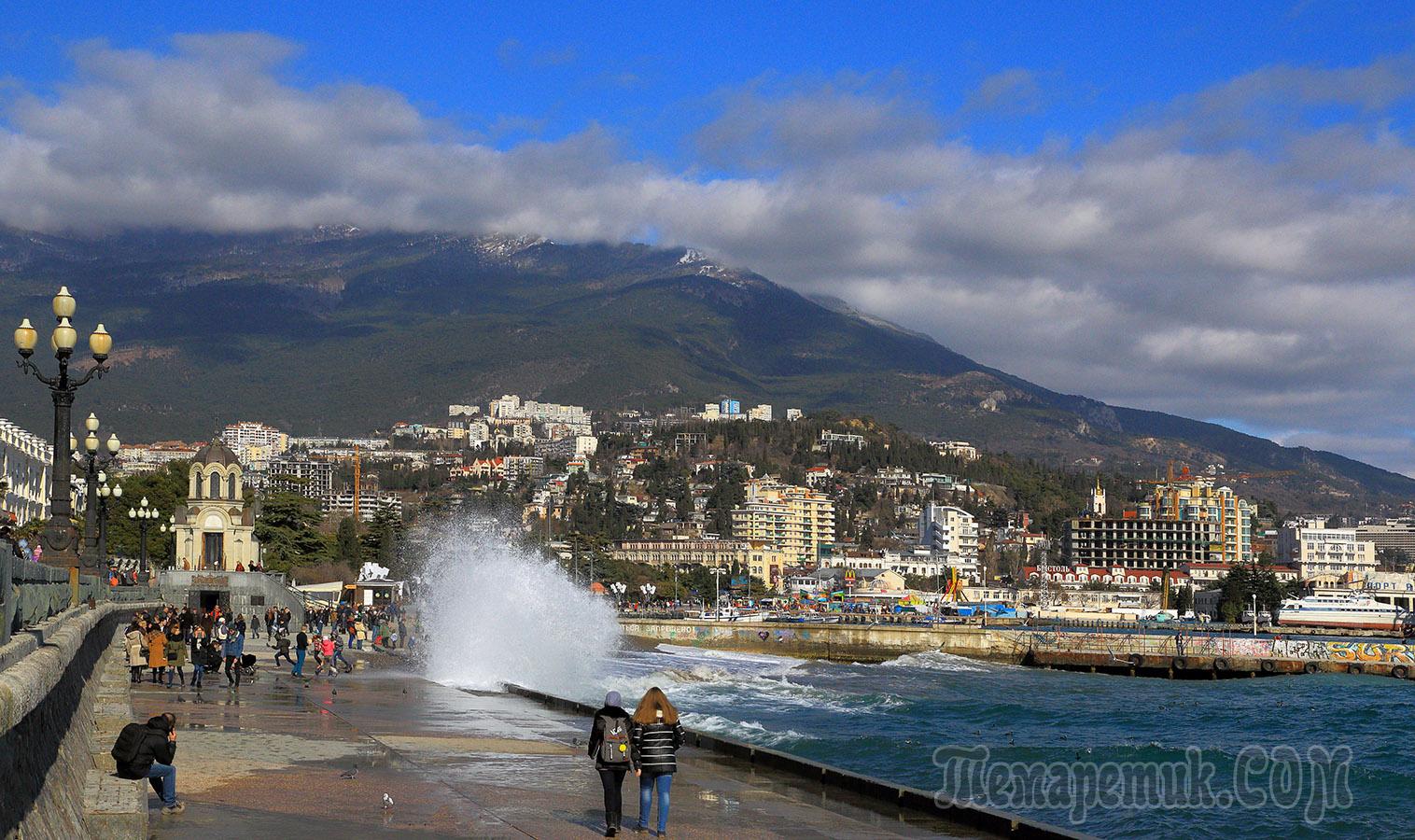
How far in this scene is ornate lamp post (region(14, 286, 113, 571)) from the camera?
18.7 metres

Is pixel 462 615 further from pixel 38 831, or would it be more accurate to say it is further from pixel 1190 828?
pixel 38 831

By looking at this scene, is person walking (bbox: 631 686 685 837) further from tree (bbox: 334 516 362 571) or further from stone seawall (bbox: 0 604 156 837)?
tree (bbox: 334 516 362 571)

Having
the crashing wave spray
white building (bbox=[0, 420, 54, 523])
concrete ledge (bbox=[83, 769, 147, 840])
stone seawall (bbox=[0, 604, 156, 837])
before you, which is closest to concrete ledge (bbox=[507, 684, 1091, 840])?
concrete ledge (bbox=[83, 769, 147, 840])

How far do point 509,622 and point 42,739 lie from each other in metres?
34.3

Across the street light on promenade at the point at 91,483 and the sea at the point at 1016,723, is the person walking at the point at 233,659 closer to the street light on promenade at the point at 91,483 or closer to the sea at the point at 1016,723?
the street light on promenade at the point at 91,483

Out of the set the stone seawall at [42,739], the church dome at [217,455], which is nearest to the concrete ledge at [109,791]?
the stone seawall at [42,739]

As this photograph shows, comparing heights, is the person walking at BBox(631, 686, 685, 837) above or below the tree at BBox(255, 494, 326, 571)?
below

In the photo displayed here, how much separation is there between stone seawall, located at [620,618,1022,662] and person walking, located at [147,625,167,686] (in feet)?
208

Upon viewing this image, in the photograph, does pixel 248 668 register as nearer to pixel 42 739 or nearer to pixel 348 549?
pixel 42 739

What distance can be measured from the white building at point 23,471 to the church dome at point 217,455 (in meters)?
15.1

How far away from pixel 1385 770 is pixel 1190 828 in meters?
11.9

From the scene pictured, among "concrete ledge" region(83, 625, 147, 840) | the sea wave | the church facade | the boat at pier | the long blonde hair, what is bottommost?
the boat at pier

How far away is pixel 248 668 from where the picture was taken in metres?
32.8

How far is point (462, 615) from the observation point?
42.9 metres
